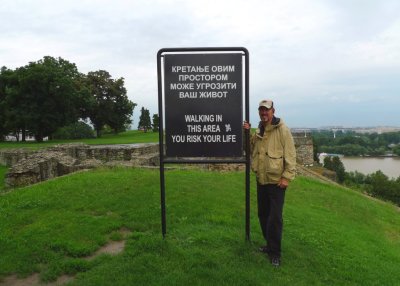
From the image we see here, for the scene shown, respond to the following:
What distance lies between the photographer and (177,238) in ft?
20.4

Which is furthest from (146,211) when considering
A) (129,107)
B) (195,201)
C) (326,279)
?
(129,107)

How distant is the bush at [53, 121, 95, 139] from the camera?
43.4m

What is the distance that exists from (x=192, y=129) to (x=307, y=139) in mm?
24717

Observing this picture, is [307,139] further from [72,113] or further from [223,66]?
[72,113]

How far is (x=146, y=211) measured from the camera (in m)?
7.84

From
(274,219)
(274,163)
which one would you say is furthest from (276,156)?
(274,219)

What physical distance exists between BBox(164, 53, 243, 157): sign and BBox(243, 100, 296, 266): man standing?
1.38 feet

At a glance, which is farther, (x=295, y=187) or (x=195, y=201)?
(x=295, y=187)

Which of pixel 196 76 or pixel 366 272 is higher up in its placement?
pixel 196 76

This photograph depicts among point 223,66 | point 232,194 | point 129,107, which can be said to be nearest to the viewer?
point 223,66

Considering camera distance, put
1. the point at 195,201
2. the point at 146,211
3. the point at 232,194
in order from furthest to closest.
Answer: the point at 232,194, the point at 195,201, the point at 146,211

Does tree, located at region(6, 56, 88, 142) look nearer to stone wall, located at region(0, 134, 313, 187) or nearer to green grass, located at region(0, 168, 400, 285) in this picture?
stone wall, located at region(0, 134, 313, 187)

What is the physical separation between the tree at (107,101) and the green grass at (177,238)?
4522cm

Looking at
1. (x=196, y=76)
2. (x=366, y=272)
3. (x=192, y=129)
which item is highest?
(x=196, y=76)
